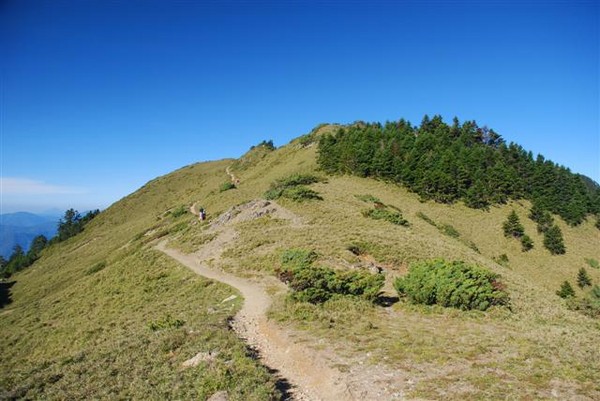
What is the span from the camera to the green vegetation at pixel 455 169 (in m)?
68.1

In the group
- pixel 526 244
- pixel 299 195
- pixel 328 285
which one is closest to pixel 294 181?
pixel 299 195

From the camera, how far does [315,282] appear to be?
20234 mm

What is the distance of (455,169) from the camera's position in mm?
69750

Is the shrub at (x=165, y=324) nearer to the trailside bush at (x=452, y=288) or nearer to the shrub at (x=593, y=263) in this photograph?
the trailside bush at (x=452, y=288)

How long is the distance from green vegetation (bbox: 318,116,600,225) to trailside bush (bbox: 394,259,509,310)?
1862 inches

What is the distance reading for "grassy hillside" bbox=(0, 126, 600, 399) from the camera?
10883mm

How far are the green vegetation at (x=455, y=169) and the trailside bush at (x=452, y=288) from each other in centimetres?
4729

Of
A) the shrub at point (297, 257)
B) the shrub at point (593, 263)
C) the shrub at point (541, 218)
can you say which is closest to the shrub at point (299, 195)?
the shrub at point (297, 257)

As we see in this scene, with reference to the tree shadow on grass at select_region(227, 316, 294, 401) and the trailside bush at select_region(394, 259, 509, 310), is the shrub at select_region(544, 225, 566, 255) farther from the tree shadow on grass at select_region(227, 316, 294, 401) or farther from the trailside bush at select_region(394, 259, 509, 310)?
the tree shadow on grass at select_region(227, 316, 294, 401)

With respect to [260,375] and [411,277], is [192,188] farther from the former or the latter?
[260,375]

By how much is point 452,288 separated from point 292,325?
890cm

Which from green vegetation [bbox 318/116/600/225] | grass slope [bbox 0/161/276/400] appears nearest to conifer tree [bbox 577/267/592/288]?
green vegetation [bbox 318/116/600/225]

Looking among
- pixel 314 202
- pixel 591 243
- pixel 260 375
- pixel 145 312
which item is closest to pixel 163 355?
pixel 260 375

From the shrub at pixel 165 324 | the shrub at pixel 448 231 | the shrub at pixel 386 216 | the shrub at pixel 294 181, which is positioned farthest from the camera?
the shrub at pixel 294 181
